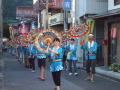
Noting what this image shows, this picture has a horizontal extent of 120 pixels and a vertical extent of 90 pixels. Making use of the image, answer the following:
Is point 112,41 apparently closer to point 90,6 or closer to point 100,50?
point 100,50

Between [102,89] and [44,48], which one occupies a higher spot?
[44,48]

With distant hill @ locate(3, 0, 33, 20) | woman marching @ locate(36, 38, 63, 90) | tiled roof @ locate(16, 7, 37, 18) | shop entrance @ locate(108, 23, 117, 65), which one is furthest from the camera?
distant hill @ locate(3, 0, 33, 20)

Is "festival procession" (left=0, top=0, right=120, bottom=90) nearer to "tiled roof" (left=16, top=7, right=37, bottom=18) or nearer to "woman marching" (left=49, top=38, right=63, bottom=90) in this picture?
"woman marching" (left=49, top=38, right=63, bottom=90)

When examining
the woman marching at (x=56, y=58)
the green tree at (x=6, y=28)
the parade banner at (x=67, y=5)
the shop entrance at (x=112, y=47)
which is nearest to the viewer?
the woman marching at (x=56, y=58)

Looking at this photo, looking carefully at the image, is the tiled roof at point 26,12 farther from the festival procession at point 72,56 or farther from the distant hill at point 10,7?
the festival procession at point 72,56

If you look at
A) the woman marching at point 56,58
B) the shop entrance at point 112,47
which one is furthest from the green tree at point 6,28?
the woman marching at point 56,58

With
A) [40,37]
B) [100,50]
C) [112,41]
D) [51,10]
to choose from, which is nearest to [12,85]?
[40,37]

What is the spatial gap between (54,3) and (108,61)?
59.8 ft

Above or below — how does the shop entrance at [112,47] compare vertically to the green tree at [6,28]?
below

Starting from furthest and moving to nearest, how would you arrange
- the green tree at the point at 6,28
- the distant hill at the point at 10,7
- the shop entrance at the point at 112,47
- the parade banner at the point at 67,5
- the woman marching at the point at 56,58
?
1. the distant hill at the point at 10,7
2. the green tree at the point at 6,28
3. the parade banner at the point at 67,5
4. the shop entrance at the point at 112,47
5. the woman marching at the point at 56,58

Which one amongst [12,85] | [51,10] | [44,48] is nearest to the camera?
[44,48]

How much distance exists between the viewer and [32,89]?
1077cm

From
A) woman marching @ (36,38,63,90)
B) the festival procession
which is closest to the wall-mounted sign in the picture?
the festival procession

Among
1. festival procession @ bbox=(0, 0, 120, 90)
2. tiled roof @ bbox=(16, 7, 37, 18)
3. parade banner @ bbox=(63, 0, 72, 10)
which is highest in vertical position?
tiled roof @ bbox=(16, 7, 37, 18)
